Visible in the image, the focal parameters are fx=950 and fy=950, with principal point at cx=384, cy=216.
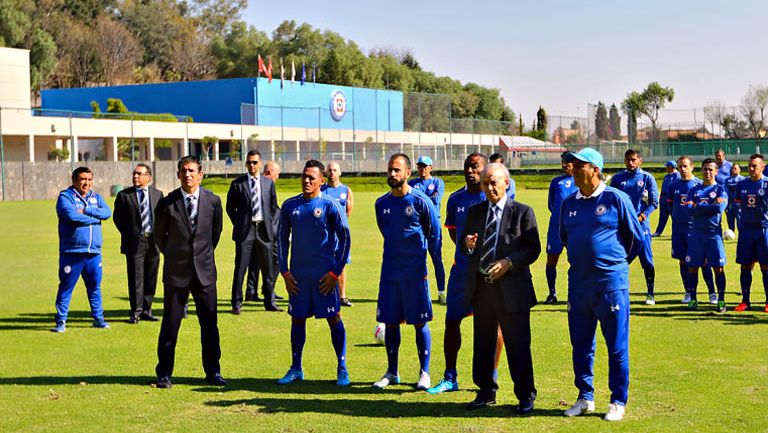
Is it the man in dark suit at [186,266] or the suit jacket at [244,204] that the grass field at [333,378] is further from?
the suit jacket at [244,204]

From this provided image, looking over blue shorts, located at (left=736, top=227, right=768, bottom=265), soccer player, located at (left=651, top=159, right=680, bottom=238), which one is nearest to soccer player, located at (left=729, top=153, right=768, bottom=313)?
blue shorts, located at (left=736, top=227, right=768, bottom=265)

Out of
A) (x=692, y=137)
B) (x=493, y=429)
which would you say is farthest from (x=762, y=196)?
(x=692, y=137)

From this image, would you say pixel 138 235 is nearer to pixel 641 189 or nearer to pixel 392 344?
pixel 392 344

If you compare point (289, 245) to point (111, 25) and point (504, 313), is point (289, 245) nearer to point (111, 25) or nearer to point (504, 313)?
point (504, 313)

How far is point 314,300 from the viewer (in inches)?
346

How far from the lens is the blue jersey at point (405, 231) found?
341 inches

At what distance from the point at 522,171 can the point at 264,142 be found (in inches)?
1077

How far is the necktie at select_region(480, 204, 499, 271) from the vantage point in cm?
761

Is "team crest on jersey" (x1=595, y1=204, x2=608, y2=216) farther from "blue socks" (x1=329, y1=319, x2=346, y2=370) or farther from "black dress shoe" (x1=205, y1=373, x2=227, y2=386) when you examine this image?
"black dress shoe" (x1=205, y1=373, x2=227, y2=386)

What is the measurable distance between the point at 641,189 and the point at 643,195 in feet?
0.37

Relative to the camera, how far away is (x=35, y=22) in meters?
103

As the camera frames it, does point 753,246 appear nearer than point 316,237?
No

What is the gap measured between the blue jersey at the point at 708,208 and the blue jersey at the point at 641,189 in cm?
60

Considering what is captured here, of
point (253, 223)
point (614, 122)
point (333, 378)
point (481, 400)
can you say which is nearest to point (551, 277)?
point (253, 223)
